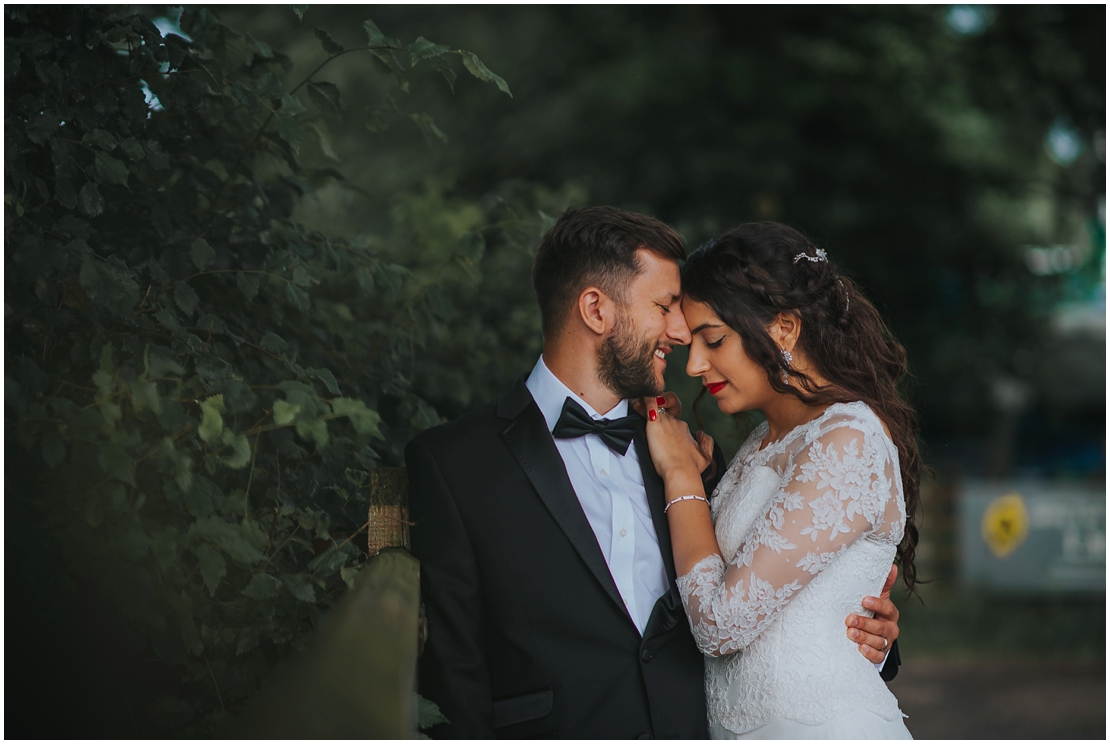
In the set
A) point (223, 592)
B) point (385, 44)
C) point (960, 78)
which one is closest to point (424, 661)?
point (223, 592)

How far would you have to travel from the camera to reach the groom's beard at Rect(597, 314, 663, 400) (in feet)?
8.50

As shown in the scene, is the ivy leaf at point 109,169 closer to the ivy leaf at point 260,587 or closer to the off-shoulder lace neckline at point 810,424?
the ivy leaf at point 260,587

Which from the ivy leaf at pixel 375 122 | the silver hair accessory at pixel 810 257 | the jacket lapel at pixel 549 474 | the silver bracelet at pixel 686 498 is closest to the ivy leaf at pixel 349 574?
the jacket lapel at pixel 549 474

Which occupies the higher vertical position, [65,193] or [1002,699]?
[65,193]

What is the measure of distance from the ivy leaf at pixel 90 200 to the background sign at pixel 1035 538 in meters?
9.43

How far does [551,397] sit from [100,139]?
1240 millimetres

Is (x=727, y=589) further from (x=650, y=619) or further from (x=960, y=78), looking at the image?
(x=960, y=78)

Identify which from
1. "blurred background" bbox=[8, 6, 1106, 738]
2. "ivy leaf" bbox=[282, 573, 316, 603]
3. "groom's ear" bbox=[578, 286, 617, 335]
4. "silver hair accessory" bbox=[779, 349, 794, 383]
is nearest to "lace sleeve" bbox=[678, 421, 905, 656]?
"silver hair accessory" bbox=[779, 349, 794, 383]

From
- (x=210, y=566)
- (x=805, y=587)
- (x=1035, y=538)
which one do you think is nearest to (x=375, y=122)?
(x=210, y=566)

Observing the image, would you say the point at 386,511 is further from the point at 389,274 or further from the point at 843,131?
the point at 843,131

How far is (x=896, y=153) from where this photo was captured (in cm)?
967

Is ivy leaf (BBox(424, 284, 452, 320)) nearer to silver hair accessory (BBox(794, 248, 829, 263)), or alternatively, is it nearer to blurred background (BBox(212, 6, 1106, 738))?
silver hair accessory (BBox(794, 248, 829, 263))

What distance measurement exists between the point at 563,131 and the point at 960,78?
13.2 feet

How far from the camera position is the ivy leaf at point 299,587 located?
6.39 ft
